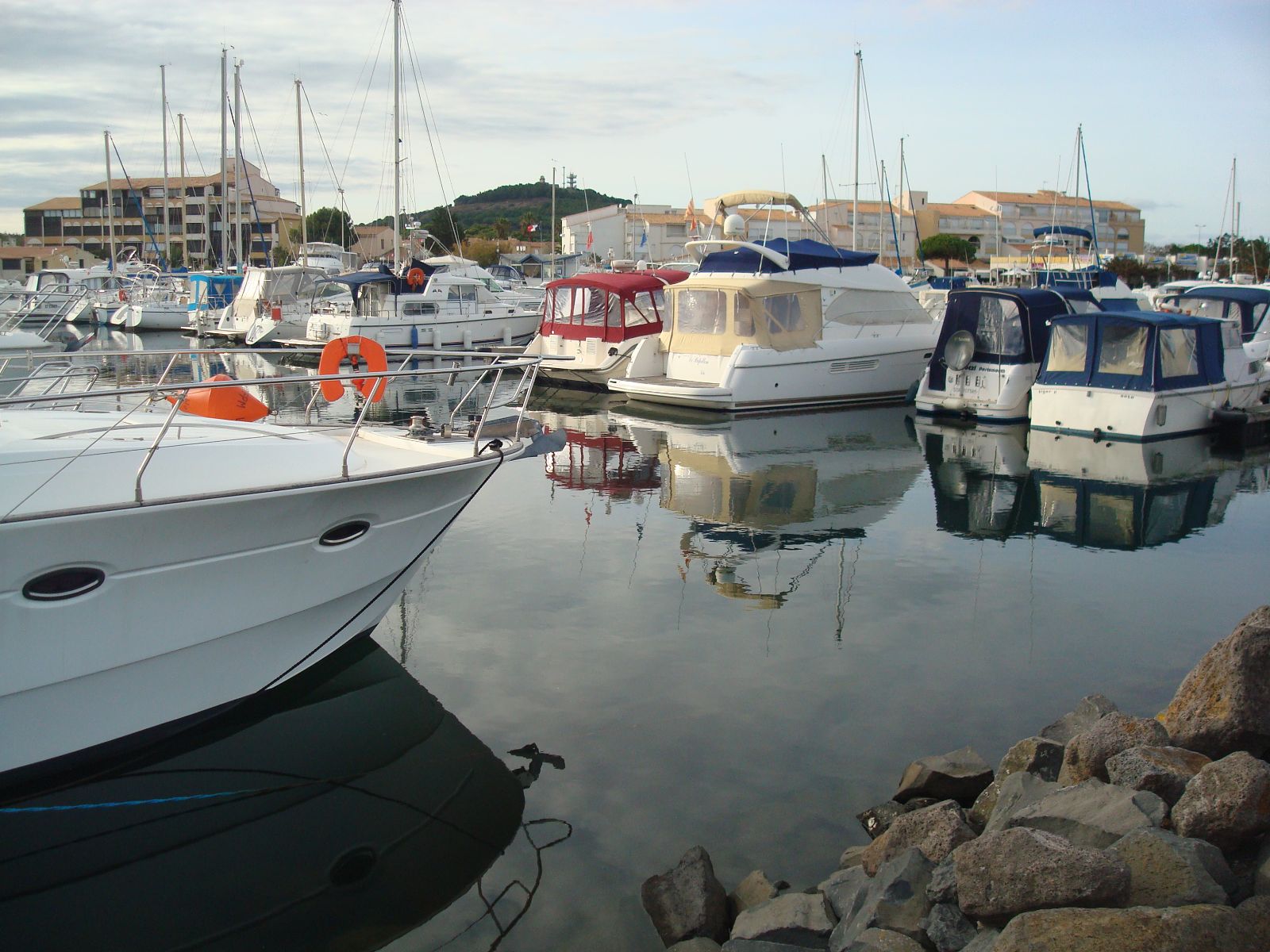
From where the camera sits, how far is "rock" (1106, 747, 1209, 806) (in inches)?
184

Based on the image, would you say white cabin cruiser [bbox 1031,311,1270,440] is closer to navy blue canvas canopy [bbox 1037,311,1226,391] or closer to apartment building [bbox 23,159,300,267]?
navy blue canvas canopy [bbox 1037,311,1226,391]

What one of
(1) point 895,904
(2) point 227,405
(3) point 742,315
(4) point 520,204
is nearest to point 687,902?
(1) point 895,904

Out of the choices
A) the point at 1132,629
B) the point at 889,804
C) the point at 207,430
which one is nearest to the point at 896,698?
the point at 889,804

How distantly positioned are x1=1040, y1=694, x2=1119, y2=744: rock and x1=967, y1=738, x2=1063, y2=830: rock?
0.34 meters

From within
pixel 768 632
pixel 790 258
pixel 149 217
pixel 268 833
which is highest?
pixel 149 217

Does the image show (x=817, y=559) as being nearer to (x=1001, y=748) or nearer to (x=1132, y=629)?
(x=1132, y=629)

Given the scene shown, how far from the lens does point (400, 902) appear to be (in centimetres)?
512

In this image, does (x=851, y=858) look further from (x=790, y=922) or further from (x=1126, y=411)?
(x=1126, y=411)

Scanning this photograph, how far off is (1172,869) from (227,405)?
7.90 meters

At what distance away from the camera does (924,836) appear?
484cm

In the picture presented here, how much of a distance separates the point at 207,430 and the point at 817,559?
578 cm

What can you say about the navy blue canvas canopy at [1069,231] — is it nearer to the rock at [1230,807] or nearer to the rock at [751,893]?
the rock at [1230,807]

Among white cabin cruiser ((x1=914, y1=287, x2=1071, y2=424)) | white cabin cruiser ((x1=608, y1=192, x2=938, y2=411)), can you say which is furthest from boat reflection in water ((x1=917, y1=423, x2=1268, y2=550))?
white cabin cruiser ((x1=608, y1=192, x2=938, y2=411))

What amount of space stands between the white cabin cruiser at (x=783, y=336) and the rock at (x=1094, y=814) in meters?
15.2
